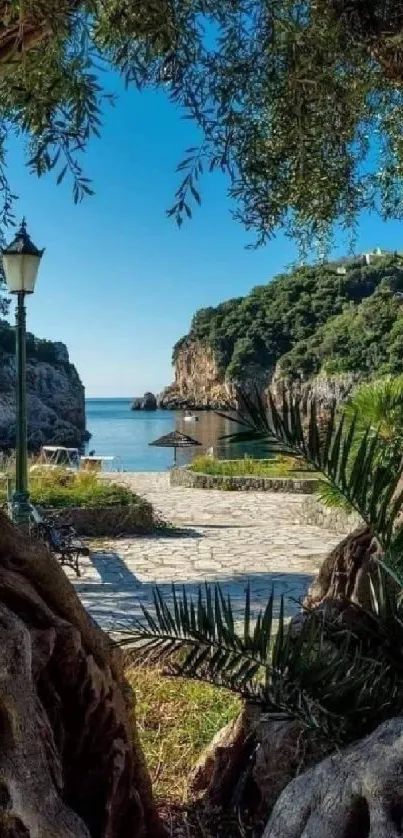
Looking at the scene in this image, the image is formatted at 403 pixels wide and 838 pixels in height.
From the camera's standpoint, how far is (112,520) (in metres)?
13.2

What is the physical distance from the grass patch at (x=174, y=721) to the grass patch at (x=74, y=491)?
896cm

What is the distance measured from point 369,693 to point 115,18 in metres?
2.45

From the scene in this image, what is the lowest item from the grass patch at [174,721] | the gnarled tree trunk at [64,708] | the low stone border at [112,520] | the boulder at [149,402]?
the low stone border at [112,520]

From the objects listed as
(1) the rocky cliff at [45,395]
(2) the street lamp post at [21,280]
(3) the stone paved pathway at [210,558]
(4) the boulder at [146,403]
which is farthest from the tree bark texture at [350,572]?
(4) the boulder at [146,403]

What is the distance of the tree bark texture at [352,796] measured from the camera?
1405 mm

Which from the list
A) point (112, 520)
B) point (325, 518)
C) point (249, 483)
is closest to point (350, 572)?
point (112, 520)

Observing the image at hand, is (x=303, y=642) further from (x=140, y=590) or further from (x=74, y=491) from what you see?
(x=74, y=491)

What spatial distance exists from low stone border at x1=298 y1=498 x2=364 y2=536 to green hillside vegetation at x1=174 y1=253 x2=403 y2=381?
45.7 feet

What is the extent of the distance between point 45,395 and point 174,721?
2988 inches

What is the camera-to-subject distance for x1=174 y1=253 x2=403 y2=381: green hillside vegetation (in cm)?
3528

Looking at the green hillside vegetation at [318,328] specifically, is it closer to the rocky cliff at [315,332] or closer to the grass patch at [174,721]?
the rocky cliff at [315,332]

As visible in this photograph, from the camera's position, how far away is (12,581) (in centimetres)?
204

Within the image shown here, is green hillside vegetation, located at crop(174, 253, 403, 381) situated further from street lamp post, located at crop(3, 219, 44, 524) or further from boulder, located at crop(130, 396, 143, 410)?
boulder, located at crop(130, 396, 143, 410)

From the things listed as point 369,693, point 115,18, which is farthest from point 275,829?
point 115,18
